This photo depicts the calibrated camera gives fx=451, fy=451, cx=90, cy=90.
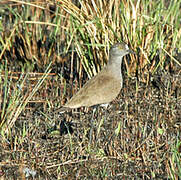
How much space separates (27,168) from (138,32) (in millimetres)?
2239

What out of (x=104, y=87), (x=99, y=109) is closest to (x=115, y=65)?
(x=104, y=87)

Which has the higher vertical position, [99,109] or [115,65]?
[115,65]

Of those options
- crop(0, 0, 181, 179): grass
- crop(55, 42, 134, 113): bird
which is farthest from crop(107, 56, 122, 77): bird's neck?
crop(0, 0, 181, 179): grass

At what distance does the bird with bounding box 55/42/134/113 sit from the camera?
448 cm

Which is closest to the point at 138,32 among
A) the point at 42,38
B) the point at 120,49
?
the point at 120,49

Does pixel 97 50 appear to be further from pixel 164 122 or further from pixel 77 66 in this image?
pixel 164 122

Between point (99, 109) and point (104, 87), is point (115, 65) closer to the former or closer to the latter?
point (104, 87)

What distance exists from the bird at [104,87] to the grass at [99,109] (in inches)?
9.1

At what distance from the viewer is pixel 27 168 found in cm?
394

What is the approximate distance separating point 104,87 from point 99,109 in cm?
43

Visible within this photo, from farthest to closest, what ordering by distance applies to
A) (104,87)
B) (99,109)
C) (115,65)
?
(99,109) < (115,65) < (104,87)

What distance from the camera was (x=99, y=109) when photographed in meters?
4.96

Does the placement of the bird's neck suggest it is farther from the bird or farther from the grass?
the grass

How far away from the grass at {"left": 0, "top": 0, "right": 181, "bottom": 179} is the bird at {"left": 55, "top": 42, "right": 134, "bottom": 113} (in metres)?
0.23
